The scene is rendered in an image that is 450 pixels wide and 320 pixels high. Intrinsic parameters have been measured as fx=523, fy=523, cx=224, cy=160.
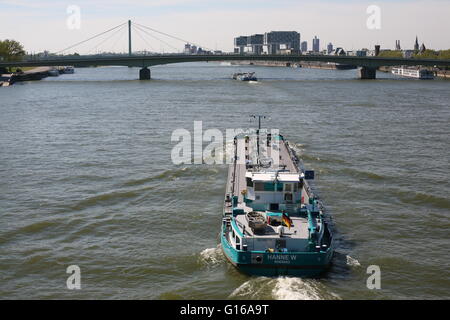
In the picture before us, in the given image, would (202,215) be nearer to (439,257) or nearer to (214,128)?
(439,257)

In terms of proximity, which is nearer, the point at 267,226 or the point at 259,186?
the point at 267,226

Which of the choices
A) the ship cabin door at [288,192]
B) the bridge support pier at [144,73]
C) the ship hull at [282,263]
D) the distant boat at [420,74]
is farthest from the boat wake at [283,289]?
the distant boat at [420,74]

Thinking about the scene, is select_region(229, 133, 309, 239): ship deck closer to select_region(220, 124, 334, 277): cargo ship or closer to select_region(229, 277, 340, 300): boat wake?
select_region(220, 124, 334, 277): cargo ship

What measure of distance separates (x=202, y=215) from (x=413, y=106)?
58.9 metres

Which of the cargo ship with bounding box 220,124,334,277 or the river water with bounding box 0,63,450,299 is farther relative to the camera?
the river water with bounding box 0,63,450,299

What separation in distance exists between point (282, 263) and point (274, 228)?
7.15ft

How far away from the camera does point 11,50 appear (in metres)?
159

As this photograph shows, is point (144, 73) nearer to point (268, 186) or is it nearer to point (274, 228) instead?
point (268, 186)

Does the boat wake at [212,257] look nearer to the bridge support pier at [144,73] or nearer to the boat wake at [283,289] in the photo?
the boat wake at [283,289]

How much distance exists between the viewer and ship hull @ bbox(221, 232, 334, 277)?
2203 centimetres

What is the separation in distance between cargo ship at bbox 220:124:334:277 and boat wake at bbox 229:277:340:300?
34 cm

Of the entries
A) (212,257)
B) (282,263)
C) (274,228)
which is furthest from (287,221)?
(212,257)

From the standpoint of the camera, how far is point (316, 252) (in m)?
22.1

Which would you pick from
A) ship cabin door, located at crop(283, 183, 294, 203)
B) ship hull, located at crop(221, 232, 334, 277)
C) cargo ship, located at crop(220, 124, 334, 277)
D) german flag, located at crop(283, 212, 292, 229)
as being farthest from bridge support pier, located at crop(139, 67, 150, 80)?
ship hull, located at crop(221, 232, 334, 277)
